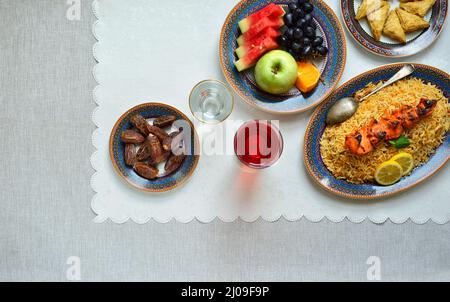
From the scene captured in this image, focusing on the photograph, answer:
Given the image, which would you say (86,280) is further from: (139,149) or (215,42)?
(215,42)

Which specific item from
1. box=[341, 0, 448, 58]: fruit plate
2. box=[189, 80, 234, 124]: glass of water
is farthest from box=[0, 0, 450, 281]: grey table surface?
box=[341, 0, 448, 58]: fruit plate

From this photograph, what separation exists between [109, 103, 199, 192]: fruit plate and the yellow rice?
18.8 inches

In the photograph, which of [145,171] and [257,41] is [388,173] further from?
[145,171]

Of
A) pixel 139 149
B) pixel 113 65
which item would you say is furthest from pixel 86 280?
pixel 113 65

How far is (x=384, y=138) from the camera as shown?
1.47 metres

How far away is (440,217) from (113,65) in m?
1.34

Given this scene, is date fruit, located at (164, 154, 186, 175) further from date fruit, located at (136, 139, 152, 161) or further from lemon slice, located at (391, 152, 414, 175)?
lemon slice, located at (391, 152, 414, 175)

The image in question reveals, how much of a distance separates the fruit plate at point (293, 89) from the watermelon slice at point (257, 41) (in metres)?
0.03

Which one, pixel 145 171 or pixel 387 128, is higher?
pixel 387 128

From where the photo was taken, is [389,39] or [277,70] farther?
[389,39]

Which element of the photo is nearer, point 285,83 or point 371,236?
point 285,83

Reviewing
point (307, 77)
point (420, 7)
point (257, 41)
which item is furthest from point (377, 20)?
point (257, 41)

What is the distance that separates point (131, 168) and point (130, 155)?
0.05m

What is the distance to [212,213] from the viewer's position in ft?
5.10
